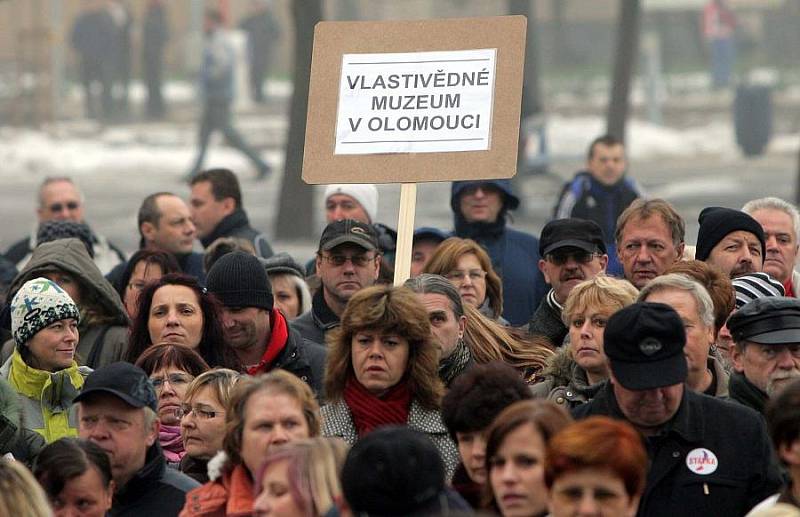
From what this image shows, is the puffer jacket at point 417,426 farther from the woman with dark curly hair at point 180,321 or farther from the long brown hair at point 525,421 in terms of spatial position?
the woman with dark curly hair at point 180,321

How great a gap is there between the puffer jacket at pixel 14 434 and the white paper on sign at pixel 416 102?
207 cm

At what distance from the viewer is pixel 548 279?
8820 mm

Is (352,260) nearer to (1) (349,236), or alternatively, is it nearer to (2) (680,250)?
(1) (349,236)

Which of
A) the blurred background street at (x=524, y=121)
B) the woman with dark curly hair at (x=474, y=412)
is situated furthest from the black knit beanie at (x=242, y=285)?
the blurred background street at (x=524, y=121)

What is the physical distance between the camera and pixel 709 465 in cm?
618

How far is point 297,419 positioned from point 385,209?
51.1ft

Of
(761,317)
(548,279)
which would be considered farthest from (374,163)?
(761,317)

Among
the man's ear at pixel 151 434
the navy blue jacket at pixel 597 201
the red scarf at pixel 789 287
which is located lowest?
the man's ear at pixel 151 434

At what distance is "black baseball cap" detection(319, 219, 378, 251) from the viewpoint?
29.3 feet

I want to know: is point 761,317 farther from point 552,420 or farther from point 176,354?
point 176,354

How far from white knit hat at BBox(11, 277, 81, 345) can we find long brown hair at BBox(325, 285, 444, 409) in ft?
4.93

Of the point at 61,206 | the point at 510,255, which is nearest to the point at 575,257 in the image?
the point at 510,255

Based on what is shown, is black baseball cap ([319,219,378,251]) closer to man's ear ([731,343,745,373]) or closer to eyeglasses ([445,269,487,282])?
eyeglasses ([445,269,487,282])

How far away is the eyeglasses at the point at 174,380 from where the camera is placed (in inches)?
303
